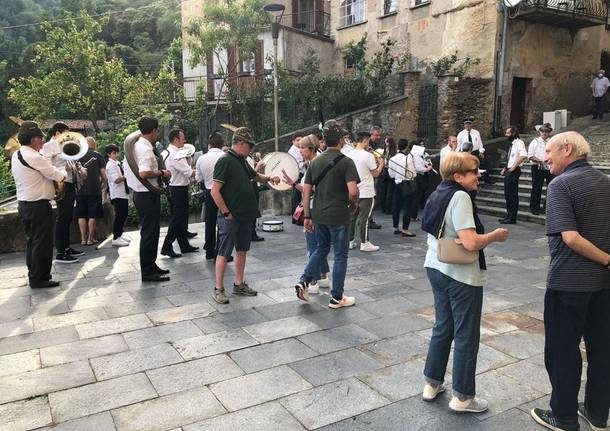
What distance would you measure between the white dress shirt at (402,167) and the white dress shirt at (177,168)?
3787mm

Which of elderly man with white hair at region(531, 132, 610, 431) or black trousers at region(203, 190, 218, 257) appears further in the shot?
black trousers at region(203, 190, 218, 257)

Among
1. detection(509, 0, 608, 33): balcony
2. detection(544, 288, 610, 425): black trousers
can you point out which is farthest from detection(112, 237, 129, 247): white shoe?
detection(509, 0, 608, 33): balcony

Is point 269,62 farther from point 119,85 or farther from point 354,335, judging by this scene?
point 354,335

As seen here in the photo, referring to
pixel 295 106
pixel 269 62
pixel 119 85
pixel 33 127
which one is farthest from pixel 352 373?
pixel 119 85

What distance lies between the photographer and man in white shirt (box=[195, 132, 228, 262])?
7.30m

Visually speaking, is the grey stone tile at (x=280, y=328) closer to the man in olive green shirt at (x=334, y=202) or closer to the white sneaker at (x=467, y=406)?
the man in olive green shirt at (x=334, y=202)

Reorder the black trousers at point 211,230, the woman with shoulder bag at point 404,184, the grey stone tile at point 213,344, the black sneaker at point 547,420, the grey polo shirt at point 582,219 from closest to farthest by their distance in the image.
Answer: the grey polo shirt at point 582,219
the black sneaker at point 547,420
the grey stone tile at point 213,344
the black trousers at point 211,230
the woman with shoulder bag at point 404,184

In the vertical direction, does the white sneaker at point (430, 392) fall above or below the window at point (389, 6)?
below

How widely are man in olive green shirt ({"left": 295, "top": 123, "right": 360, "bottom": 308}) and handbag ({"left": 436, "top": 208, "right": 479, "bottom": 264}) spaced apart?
2075 millimetres

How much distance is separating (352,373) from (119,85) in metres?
20.9

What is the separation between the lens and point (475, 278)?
306 cm

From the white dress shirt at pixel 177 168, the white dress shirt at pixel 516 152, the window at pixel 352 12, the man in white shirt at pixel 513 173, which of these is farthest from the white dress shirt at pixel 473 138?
the window at pixel 352 12

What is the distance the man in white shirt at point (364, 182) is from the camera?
291 inches

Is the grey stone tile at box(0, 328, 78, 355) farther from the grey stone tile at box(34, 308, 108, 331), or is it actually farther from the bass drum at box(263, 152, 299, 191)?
the bass drum at box(263, 152, 299, 191)
